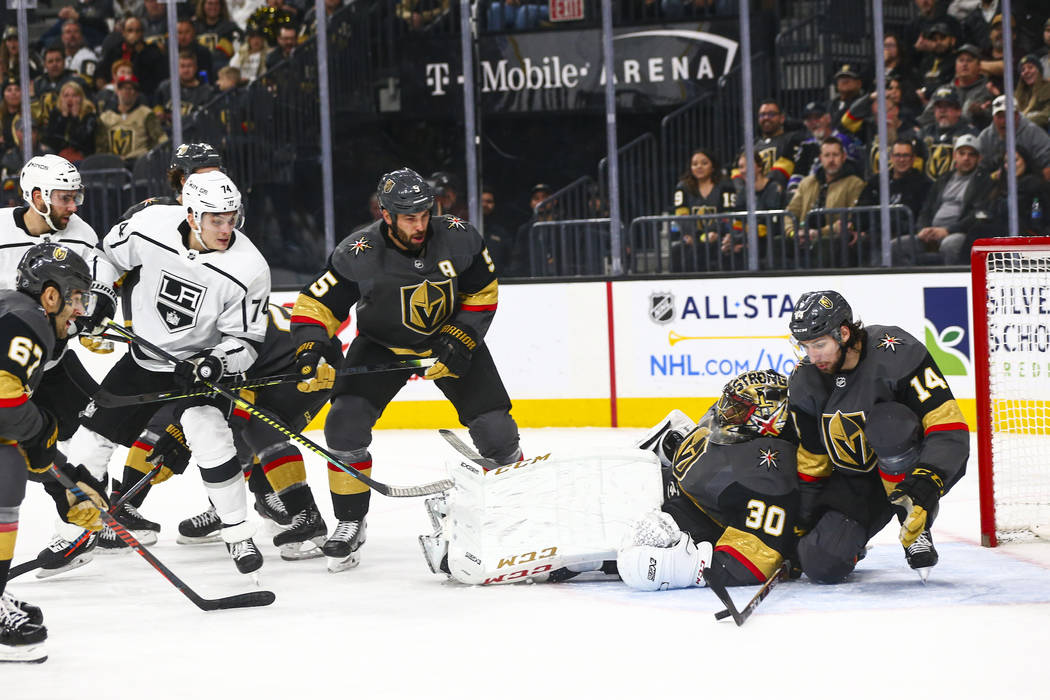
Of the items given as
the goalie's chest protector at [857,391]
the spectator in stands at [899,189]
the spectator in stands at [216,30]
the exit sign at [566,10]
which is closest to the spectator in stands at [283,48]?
the spectator in stands at [216,30]

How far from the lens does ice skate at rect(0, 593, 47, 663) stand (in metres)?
3.09

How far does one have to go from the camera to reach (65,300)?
3.20 m

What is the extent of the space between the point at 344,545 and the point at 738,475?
3.93ft

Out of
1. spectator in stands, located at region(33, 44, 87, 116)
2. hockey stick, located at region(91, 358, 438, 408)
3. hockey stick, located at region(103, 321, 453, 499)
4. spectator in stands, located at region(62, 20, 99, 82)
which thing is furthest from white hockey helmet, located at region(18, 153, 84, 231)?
spectator in stands, located at region(62, 20, 99, 82)

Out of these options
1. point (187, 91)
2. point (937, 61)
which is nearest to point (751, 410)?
point (937, 61)

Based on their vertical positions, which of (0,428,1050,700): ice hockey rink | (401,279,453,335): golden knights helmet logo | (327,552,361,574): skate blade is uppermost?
(401,279,453,335): golden knights helmet logo

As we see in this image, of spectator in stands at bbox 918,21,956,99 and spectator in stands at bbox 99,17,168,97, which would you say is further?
spectator in stands at bbox 99,17,168,97

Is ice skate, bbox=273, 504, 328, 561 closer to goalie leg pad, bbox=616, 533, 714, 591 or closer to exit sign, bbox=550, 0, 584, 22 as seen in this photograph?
goalie leg pad, bbox=616, 533, 714, 591

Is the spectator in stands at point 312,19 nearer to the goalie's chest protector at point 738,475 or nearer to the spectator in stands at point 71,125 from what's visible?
the spectator in stands at point 71,125

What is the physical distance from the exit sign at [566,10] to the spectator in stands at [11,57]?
10.9ft

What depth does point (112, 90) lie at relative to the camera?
28.6 ft

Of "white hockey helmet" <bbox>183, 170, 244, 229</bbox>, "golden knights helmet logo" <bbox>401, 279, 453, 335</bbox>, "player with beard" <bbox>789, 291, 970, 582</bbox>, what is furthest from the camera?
"golden knights helmet logo" <bbox>401, 279, 453, 335</bbox>

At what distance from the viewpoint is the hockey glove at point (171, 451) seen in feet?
13.2

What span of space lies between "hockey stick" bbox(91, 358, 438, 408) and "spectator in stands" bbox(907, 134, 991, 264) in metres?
3.35
